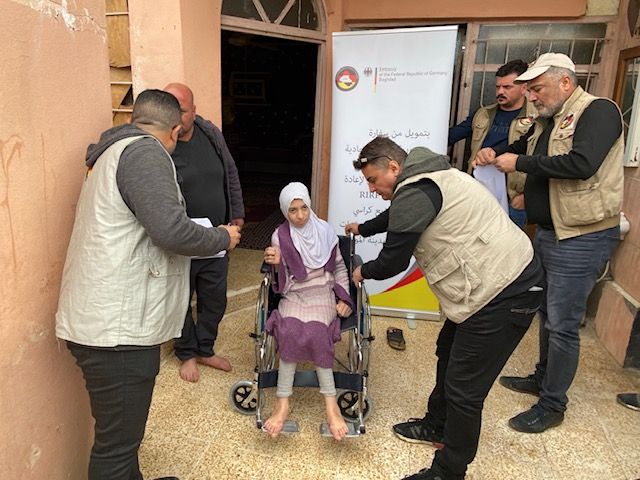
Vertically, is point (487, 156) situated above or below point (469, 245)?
above

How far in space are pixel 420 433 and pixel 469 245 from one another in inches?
41.7

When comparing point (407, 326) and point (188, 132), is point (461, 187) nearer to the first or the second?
point (188, 132)

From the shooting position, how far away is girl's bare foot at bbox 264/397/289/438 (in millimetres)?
2020

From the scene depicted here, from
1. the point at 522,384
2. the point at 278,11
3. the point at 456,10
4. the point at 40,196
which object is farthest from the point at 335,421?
the point at 456,10

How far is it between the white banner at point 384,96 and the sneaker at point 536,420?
1.30m

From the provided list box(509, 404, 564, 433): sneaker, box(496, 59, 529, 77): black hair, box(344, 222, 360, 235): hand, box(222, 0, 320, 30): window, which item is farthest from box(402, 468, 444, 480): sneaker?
box(222, 0, 320, 30): window

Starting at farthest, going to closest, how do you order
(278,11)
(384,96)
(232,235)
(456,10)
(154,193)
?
(456,10) < (278,11) < (384,96) < (232,235) < (154,193)

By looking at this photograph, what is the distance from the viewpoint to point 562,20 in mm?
3453

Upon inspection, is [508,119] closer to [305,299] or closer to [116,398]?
[305,299]

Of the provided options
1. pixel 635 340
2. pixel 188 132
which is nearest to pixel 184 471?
pixel 188 132

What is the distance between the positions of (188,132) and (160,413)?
141cm

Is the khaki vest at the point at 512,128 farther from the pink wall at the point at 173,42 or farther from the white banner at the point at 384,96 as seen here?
the pink wall at the point at 173,42

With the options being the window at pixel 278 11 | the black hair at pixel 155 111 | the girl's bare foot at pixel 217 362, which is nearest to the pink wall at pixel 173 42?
the window at pixel 278 11

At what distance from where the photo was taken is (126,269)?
4.16ft
